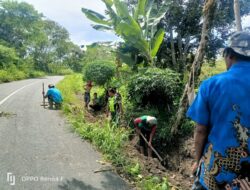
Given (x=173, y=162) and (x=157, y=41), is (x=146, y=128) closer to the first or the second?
(x=173, y=162)

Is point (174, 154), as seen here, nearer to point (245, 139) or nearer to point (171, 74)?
point (171, 74)

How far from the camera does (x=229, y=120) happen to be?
2.31m

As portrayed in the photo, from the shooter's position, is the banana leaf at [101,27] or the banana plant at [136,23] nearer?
the banana plant at [136,23]

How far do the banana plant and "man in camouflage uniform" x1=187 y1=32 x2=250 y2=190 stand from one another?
773 centimetres

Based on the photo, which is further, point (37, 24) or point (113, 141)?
point (37, 24)

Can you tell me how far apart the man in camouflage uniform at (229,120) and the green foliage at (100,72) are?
1349 centimetres

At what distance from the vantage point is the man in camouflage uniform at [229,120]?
2297 millimetres

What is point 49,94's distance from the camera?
12.1 metres

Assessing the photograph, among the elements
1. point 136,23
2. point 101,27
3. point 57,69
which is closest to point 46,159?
point 136,23

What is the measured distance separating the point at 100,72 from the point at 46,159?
33.0 feet

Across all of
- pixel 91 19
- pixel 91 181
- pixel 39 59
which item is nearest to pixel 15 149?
pixel 91 181

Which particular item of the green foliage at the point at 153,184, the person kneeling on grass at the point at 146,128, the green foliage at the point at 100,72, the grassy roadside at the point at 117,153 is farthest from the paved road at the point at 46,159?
the green foliage at the point at 100,72

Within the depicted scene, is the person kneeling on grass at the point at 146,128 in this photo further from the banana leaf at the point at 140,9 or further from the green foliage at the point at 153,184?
the banana leaf at the point at 140,9

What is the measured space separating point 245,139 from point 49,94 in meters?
10.6
